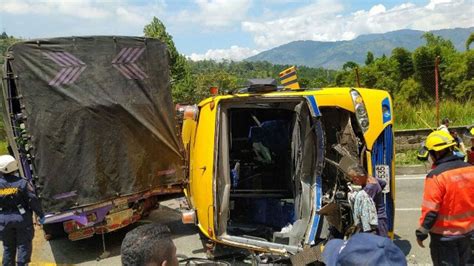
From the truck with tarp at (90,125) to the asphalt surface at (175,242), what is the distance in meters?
0.51

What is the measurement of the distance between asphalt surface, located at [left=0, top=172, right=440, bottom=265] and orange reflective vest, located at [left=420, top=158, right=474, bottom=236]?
155 cm

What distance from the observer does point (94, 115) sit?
577 centimetres

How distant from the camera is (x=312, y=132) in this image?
16.4ft

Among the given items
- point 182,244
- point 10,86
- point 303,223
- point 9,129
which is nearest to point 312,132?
point 303,223

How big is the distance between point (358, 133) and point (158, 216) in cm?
433

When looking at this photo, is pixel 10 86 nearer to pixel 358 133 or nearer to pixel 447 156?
pixel 358 133

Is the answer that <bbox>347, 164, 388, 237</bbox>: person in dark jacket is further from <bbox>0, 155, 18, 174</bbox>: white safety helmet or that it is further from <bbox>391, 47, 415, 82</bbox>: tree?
<bbox>391, 47, 415, 82</bbox>: tree

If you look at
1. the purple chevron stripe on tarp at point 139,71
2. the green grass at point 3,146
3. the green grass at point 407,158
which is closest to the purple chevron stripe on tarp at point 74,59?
the purple chevron stripe on tarp at point 139,71

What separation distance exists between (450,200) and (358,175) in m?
0.93

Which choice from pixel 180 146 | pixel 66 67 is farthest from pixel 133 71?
pixel 180 146

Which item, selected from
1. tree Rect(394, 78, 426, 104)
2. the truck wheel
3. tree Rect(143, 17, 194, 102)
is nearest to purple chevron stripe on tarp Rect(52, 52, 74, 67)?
the truck wheel

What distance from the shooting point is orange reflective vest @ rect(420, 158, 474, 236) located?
149 inches

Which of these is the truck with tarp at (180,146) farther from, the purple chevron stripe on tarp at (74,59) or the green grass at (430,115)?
the green grass at (430,115)

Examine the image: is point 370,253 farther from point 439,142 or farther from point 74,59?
point 74,59
